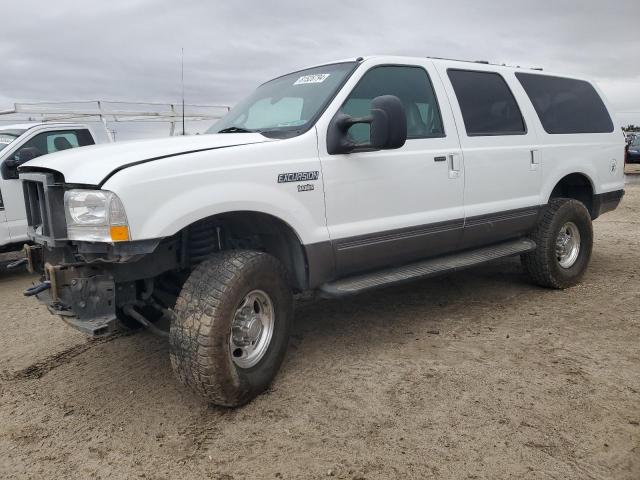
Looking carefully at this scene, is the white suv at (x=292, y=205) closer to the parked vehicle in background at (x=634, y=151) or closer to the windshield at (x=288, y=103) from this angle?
the windshield at (x=288, y=103)

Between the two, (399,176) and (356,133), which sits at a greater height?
(356,133)

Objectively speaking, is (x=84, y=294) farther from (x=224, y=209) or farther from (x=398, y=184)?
(x=398, y=184)

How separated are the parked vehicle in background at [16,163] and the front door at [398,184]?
4.55 m

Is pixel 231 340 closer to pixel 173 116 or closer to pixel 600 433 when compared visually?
pixel 600 433

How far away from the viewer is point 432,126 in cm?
420

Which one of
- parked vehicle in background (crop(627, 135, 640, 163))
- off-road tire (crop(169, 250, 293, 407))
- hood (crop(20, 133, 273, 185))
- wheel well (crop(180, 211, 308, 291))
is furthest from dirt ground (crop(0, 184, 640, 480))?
parked vehicle in background (crop(627, 135, 640, 163))

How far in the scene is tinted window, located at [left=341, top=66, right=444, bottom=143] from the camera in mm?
3852

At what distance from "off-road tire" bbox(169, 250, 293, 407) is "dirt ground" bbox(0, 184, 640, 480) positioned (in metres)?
0.18

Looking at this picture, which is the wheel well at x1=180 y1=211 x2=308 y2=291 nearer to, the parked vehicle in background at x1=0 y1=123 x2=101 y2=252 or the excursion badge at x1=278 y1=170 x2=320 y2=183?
the excursion badge at x1=278 y1=170 x2=320 y2=183

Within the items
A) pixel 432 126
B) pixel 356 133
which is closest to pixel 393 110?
pixel 356 133

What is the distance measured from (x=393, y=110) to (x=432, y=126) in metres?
0.99

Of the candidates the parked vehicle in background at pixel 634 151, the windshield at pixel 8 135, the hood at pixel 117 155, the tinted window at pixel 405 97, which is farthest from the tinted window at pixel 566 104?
the parked vehicle in background at pixel 634 151

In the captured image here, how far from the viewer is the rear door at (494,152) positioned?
14.4 ft

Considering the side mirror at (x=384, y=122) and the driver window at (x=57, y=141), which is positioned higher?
the driver window at (x=57, y=141)
